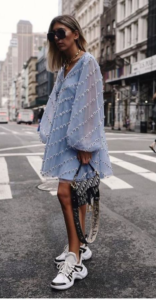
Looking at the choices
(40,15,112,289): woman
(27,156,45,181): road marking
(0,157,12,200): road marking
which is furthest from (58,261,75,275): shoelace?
(27,156,45,181): road marking

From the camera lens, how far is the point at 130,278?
269cm

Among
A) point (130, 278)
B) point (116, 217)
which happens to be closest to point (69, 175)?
point (130, 278)

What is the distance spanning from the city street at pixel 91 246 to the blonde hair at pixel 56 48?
1652mm

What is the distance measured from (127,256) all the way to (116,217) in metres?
1.20

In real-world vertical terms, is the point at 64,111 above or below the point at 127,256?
above

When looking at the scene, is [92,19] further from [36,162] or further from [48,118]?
[48,118]

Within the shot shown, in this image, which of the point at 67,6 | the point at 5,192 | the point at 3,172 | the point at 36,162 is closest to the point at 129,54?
the point at 36,162

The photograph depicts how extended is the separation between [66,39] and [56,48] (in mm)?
230

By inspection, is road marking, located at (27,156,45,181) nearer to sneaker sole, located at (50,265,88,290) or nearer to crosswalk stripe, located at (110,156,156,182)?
crosswalk stripe, located at (110,156,156,182)

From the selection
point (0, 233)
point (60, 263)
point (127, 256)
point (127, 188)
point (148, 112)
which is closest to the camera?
point (60, 263)

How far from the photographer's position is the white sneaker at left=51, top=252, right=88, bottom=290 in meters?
2.54

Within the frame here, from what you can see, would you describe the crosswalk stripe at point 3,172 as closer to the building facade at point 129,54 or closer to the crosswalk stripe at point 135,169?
the crosswalk stripe at point 135,169

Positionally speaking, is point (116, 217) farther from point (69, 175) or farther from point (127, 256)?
point (69, 175)

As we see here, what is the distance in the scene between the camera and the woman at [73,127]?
260cm
